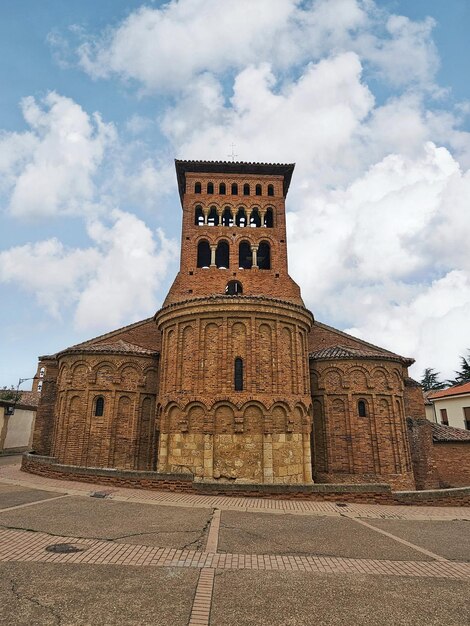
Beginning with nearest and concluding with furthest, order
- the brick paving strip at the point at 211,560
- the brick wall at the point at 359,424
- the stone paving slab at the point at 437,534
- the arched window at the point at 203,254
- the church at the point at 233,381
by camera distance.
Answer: the brick paving strip at the point at 211,560 → the stone paving slab at the point at 437,534 → the church at the point at 233,381 → the brick wall at the point at 359,424 → the arched window at the point at 203,254

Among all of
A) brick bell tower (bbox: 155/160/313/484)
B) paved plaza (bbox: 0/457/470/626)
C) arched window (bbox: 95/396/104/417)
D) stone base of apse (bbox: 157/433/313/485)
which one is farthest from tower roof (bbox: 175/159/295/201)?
paved plaza (bbox: 0/457/470/626)

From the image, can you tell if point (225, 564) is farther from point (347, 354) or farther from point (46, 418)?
point (46, 418)

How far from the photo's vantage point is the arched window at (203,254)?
27.3m

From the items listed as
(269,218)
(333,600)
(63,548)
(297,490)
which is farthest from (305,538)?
(269,218)

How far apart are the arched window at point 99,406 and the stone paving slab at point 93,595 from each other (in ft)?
48.5

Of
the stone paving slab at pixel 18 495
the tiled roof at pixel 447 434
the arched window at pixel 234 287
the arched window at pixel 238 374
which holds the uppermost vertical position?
the arched window at pixel 234 287

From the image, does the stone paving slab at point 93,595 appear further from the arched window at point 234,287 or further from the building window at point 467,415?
the building window at point 467,415

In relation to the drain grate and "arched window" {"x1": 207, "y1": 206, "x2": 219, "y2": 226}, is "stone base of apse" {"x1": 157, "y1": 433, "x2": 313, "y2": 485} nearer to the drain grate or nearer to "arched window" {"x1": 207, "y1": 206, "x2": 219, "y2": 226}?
the drain grate

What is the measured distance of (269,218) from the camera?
28.7 metres

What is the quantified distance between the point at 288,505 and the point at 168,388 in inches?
310

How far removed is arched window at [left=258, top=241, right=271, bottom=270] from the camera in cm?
2727

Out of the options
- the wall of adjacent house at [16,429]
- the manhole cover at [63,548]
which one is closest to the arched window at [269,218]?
the manhole cover at [63,548]

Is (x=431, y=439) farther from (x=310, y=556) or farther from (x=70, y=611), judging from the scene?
(x=70, y=611)

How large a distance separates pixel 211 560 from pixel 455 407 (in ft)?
134
